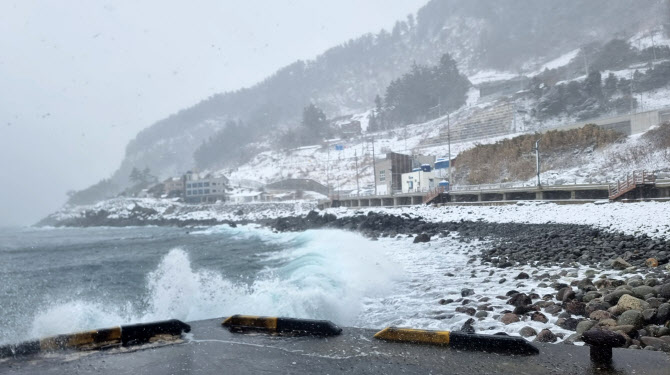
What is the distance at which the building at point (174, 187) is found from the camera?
338ft

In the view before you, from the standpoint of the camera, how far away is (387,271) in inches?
487

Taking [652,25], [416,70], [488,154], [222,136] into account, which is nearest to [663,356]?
[488,154]

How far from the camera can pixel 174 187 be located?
10856 cm

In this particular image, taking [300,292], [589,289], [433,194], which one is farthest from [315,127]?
[589,289]

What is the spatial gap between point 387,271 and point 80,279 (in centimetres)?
1246

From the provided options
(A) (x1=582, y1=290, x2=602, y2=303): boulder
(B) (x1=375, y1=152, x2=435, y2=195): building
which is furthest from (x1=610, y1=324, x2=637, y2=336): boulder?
(B) (x1=375, y1=152, x2=435, y2=195): building

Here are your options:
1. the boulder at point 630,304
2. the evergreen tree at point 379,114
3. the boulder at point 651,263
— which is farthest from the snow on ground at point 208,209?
the boulder at point 630,304

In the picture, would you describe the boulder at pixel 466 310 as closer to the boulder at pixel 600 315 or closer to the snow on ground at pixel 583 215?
the boulder at pixel 600 315

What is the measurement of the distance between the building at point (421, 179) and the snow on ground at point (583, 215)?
13457mm

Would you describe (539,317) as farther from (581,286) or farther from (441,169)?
(441,169)

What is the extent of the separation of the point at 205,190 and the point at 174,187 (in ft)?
61.3

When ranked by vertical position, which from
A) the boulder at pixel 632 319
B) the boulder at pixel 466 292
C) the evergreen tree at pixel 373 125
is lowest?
the boulder at pixel 466 292

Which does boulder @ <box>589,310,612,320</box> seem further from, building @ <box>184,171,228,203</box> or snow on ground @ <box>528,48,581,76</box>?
snow on ground @ <box>528,48,581,76</box>

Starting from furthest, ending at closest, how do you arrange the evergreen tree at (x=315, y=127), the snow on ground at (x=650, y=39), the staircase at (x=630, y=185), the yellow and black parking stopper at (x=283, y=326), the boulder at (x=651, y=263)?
the evergreen tree at (x=315, y=127) < the snow on ground at (x=650, y=39) < the staircase at (x=630, y=185) < the boulder at (x=651, y=263) < the yellow and black parking stopper at (x=283, y=326)
